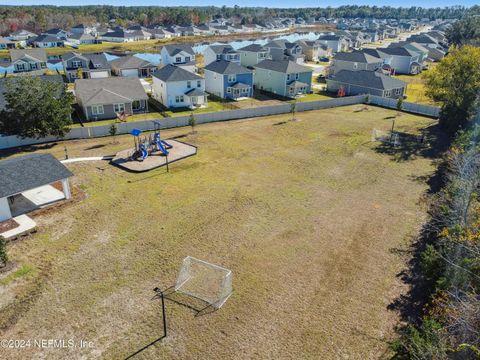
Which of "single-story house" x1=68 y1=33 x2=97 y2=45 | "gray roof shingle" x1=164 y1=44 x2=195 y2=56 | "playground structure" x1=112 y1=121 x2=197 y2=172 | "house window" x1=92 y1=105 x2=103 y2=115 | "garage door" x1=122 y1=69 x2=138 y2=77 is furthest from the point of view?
"single-story house" x1=68 y1=33 x2=97 y2=45

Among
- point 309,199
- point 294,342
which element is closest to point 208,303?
point 294,342

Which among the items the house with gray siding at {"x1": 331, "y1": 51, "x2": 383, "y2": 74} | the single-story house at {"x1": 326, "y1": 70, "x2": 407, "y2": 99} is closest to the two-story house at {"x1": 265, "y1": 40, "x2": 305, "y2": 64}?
the house with gray siding at {"x1": 331, "y1": 51, "x2": 383, "y2": 74}

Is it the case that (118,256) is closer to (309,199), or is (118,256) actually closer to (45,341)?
(45,341)

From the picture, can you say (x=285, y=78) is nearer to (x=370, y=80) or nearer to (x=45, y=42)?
(x=370, y=80)

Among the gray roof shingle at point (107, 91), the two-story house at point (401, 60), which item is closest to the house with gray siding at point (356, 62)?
the two-story house at point (401, 60)

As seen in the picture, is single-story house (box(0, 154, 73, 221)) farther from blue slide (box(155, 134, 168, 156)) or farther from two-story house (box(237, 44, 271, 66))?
two-story house (box(237, 44, 271, 66))

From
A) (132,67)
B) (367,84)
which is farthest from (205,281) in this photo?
(132,67)
